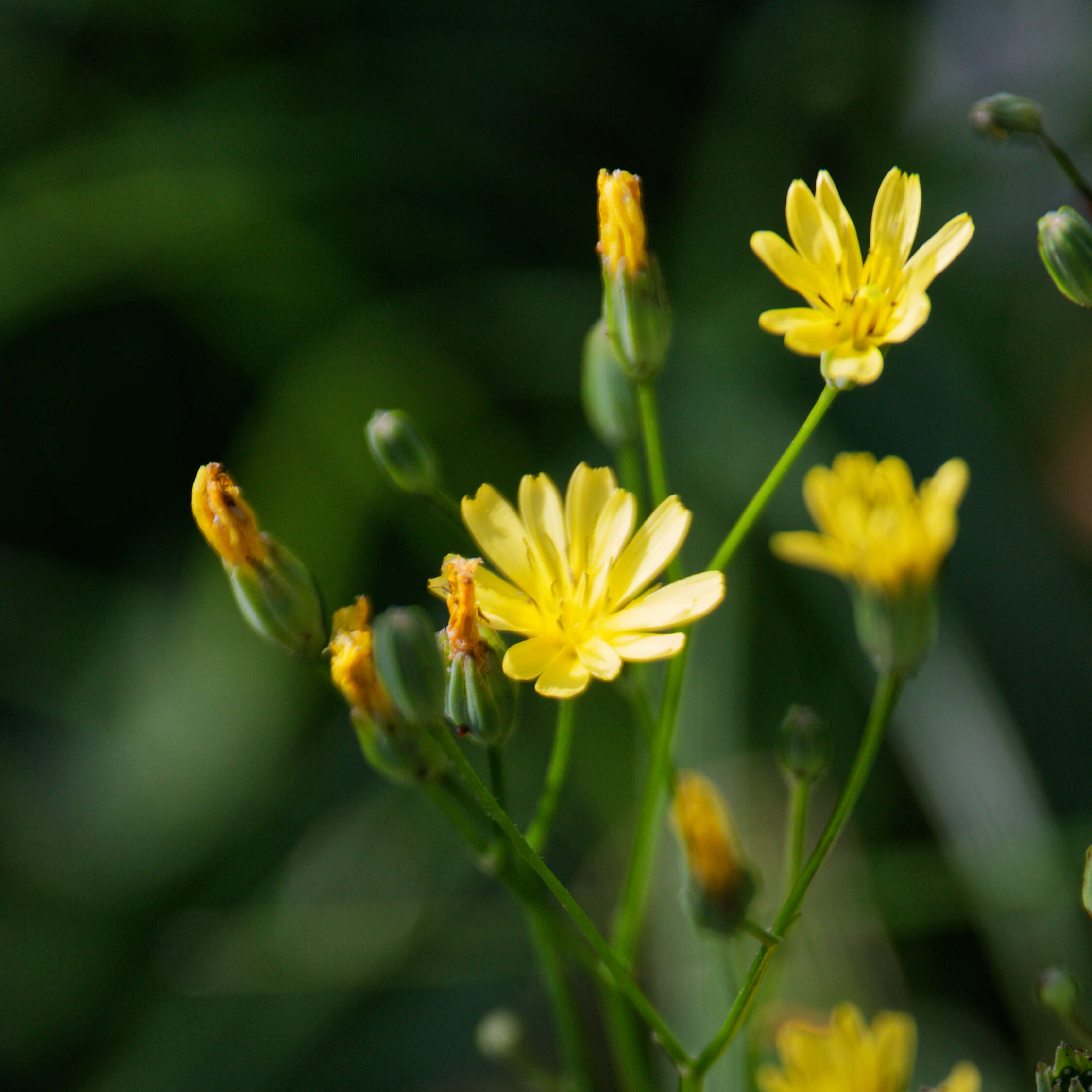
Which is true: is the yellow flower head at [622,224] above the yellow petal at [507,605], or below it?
above

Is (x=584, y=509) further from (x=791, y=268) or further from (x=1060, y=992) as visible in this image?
(x=1060, y=992)

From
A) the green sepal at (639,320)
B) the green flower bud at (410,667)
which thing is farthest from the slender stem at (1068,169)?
the green flower bud at (410,667)

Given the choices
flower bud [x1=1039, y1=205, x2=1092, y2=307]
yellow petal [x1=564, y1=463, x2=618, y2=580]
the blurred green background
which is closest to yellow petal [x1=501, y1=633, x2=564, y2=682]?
yellow petal [x1=564, y1=463, x2=618, y2=580]

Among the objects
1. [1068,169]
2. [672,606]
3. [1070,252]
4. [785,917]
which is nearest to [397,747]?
[672,606]

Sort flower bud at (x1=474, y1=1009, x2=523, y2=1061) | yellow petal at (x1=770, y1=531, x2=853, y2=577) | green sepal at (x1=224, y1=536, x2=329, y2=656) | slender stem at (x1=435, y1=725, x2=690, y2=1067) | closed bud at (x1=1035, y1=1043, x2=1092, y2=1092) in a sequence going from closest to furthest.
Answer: closed bud at (x1=1035, y1=1043, x2=1092, y2=1092) < slender stem at (x1=435, y1=725, x2=690, y2=1067) < green sepal at (x1=224, y1=536, x2=329, y2=656) < yellow petal at (x1=770, y1=531, x2=853, y2=577) < flower bud at (x1=474, y1=1009, x2=523, y2=1061)

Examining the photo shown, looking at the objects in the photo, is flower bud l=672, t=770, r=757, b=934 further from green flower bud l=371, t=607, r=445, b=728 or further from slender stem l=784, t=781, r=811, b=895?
green flower bud l=371, t=607, r=445, b=728

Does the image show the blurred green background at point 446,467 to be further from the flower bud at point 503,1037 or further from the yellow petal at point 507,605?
the yellow petal at point 507,605

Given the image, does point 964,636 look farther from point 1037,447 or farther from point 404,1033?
point 404,1033

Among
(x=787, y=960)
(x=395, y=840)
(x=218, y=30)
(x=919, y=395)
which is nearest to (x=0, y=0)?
(x=218, y=30)
